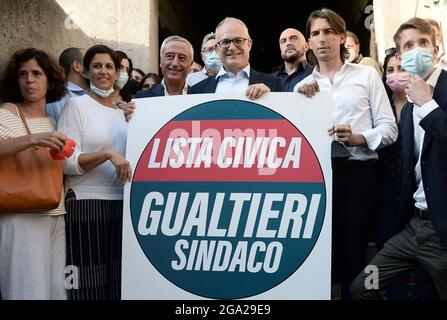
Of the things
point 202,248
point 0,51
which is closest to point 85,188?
point 202,248

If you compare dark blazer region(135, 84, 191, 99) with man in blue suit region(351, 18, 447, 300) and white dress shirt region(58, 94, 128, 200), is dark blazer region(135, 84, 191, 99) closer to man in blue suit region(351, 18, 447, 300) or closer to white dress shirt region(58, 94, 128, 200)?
white dress shirt region(58, 94, 128, 200)

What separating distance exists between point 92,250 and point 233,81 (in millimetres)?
1301

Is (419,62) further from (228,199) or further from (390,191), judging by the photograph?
(228,199)

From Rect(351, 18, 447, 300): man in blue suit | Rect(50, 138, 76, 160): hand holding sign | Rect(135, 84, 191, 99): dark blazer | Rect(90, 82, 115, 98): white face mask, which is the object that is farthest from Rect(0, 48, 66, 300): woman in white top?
Rect(351, 18, 447, 300): man in blue suit

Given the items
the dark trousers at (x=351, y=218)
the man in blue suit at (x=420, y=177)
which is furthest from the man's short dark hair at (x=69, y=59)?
the man in blue suit at (x=420, y=177)

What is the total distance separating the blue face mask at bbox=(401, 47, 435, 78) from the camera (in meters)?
2.89

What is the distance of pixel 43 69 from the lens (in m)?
3.35

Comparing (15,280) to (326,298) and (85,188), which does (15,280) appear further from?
(326,298)

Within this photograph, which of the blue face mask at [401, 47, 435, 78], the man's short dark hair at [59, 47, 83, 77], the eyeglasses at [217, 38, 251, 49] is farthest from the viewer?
the man's short dark hair at [59, 47, 83, 77]

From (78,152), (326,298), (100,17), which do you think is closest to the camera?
(326,298)

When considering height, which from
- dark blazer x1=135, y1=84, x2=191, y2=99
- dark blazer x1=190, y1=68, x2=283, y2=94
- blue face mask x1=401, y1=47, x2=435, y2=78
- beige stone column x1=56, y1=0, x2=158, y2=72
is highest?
beige stone column x1=56, y1=0, x2=158, y2=72

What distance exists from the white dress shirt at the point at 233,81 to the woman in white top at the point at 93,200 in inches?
26.2

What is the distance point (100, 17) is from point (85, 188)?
4469mm
